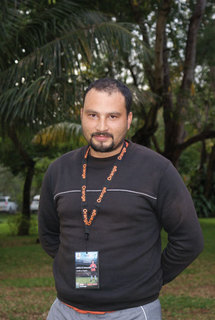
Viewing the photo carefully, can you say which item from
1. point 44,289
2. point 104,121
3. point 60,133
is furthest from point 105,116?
point 60,133

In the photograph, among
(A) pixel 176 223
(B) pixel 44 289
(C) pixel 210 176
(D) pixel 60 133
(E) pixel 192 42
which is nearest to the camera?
(A) pixel 176 223

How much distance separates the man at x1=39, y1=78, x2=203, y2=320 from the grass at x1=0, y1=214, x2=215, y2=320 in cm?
412

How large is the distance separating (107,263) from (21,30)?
26.5ft

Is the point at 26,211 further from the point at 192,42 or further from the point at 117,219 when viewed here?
the point at 117,219

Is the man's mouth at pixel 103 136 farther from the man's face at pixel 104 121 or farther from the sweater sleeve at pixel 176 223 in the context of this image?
the sweater sleeve at pixel 176 223

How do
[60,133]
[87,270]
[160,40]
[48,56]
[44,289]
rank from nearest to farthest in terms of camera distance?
[87,270] < [44,289] < [48,56] < [160,40] < [60,133]

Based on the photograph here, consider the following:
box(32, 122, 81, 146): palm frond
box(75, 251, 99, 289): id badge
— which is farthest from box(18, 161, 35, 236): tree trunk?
box(75, 251, 99, 289): id badge

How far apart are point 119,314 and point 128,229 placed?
0.35 meters

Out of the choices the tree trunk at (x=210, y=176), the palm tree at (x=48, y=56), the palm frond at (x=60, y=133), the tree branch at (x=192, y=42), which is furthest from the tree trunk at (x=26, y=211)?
the tree trunk at (x=210, y=176)

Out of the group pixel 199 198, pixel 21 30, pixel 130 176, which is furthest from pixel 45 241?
pixel 199 198

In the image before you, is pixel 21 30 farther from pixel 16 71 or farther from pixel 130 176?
pixel 130 176

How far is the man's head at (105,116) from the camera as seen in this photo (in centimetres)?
213

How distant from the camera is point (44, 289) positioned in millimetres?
7965

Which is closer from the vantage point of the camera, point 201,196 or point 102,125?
point 102,125
